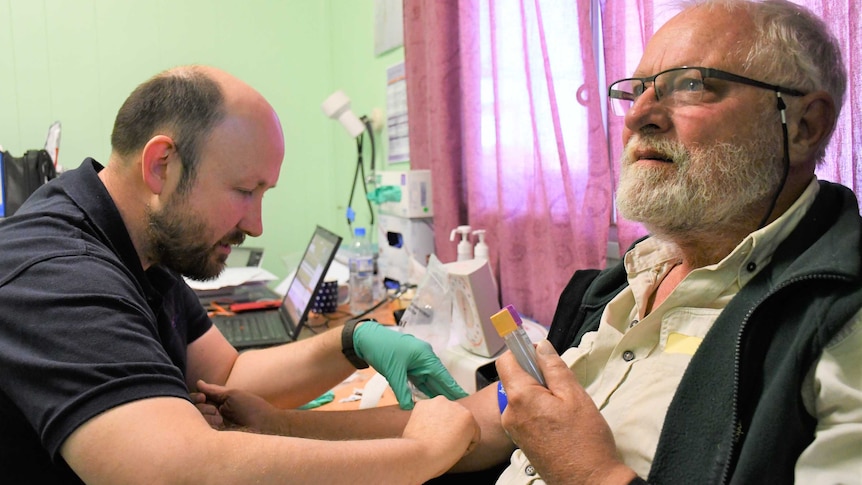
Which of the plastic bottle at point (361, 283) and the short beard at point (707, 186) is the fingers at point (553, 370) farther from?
the plastic bottle at point (361, 283)

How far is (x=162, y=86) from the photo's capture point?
1.10m

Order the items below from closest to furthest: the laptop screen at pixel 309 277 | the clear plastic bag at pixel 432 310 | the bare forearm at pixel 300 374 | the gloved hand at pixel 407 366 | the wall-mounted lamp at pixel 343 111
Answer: the gloved hand at pixel 407 366
the bare forearm at pixel 300 374
the clear plastic bag at pixel 432 310
the laptop screen at pixel 309 277
the wall-mounted lamp at pixel 343 111

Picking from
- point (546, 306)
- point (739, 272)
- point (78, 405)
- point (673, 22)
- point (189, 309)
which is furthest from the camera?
point (546, 306)

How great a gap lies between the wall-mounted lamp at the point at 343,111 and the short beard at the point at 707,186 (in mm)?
2058

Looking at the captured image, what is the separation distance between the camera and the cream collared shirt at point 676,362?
0.68 metres

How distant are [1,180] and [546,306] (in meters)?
2.40

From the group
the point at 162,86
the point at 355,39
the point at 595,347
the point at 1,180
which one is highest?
the point at 355,39

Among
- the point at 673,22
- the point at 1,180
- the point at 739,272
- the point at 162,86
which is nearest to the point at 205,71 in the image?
the point at 162,86

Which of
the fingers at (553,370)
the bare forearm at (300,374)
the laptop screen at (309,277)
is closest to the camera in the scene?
the fingers at (553,370)

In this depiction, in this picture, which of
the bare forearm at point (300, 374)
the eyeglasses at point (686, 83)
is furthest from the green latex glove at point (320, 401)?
the eyeglasses at point (686, 83)

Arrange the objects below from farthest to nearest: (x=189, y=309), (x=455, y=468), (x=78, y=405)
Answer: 1. (x=189, y=309)
2. (x=455, y=468)
3. (x=78, y=405)

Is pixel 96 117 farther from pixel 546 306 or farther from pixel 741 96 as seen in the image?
pixel 741 96

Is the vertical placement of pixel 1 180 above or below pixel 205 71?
below

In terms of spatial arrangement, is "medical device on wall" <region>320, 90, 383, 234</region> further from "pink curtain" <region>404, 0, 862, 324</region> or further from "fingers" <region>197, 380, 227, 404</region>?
"fingers" <region>197, 380, 227, 404</region>
